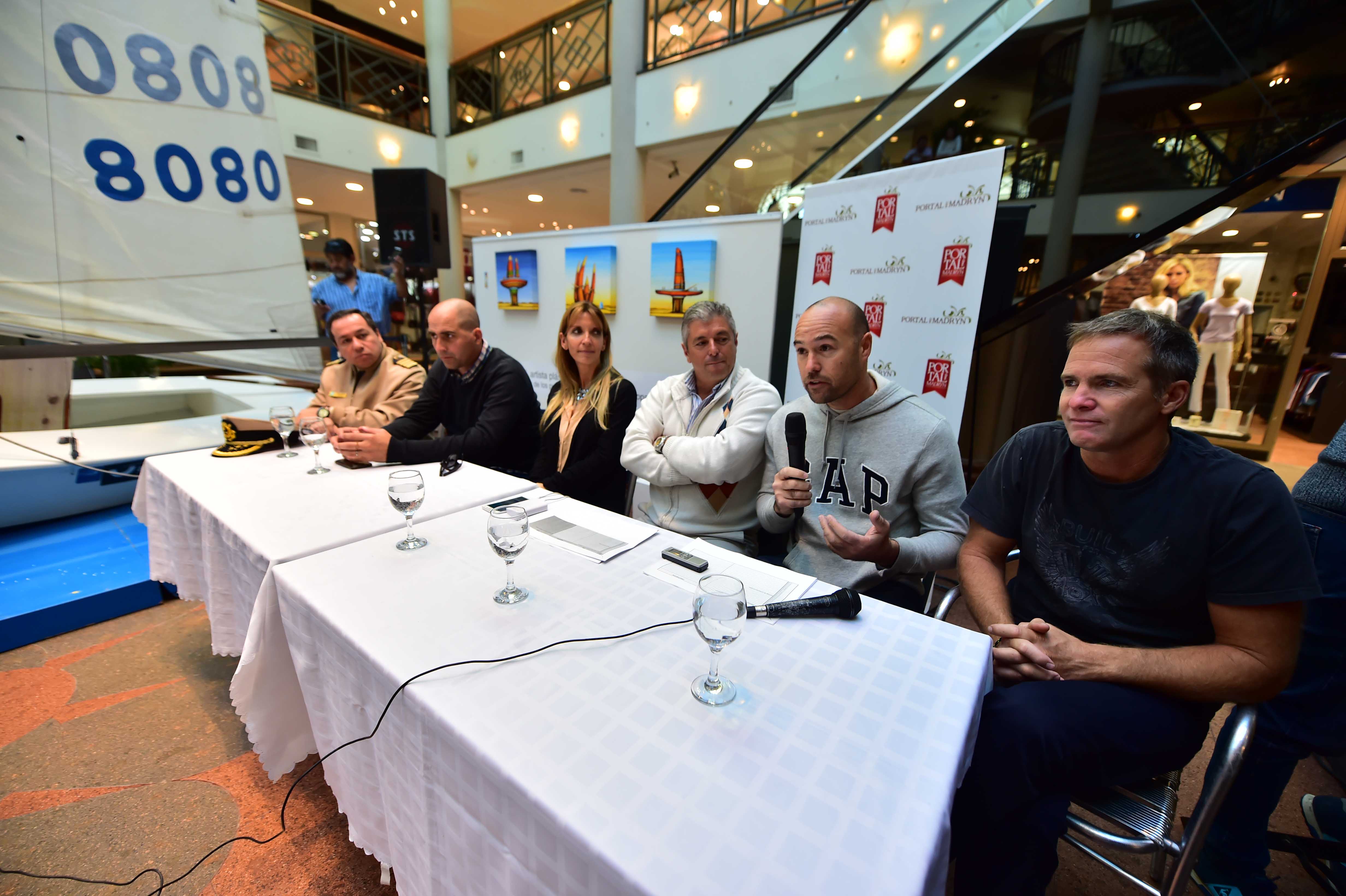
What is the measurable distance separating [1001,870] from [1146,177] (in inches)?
113

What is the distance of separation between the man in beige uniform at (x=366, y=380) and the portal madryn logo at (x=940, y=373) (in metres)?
2.64

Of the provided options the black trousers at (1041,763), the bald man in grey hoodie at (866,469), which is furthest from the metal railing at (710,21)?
the black trousers at (1041,763)

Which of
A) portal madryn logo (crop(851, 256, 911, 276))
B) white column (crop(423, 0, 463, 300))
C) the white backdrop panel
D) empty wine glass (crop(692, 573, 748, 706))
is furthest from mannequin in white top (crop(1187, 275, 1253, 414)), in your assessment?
white column (crop(423, 0, 463, 300))

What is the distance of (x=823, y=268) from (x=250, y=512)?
282 centimetres

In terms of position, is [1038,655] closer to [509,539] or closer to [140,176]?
[509,539]

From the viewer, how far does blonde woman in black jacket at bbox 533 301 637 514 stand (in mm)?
2070

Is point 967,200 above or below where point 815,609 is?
above

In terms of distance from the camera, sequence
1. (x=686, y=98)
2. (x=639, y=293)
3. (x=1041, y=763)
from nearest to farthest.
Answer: (x=1041, y=763), (x=639, y=293), (x=686, y=98)

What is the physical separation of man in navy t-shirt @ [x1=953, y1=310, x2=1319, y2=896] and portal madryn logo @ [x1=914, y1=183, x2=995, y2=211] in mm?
1599

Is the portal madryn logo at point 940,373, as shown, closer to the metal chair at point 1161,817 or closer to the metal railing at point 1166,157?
the metal railing at point 1166,157

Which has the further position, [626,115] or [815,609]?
[626,115]

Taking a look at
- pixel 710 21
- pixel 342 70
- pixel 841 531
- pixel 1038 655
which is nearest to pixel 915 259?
pixel 841 531

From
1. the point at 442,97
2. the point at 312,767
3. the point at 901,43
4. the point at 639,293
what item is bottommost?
the point at 312,767

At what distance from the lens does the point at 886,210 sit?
104 inches
